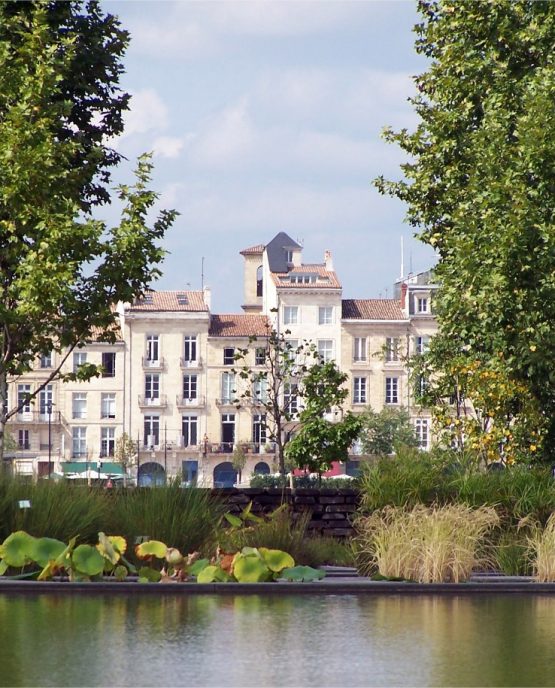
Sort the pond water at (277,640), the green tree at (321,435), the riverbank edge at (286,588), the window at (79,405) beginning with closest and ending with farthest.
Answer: the pond water at (277,640)
the riverbank edge at (286,588)
the green tree at (321,435)
the window at (79,405)

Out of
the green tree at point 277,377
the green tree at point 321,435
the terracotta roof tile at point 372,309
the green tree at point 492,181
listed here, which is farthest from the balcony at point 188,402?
the green tree at point 492,181

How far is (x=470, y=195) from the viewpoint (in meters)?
25.9

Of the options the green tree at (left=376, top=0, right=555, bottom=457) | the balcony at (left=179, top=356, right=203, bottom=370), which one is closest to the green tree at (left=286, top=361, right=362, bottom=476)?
the green tree at (left=376, top=0, right=555, bottom=457)

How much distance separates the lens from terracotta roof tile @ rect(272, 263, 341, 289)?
107 metres

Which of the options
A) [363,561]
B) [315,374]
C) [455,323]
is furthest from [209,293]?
[363,561]

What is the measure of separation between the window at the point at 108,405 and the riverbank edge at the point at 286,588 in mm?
92864

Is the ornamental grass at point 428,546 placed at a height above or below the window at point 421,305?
below

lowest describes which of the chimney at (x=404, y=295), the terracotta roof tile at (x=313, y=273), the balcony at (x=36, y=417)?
the balcony at (x=36, y=417)

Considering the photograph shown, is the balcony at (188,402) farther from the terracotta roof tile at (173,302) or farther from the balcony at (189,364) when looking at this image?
the terracotta roof tile at (173,302)

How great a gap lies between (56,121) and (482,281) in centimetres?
828

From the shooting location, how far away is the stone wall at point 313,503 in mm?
17906

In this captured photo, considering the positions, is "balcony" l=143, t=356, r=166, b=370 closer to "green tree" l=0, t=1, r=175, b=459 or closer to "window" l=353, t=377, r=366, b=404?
"window" l=353, t=377, r=366, b=404

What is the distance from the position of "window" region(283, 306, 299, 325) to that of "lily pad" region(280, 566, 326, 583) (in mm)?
92185

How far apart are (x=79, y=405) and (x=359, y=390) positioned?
73.2 feet
